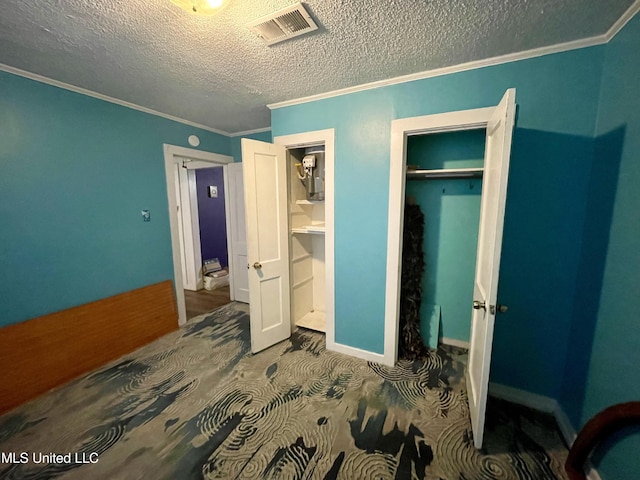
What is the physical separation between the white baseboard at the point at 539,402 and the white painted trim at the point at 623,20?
7.54 feet

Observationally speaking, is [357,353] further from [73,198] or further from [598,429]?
[73,198]

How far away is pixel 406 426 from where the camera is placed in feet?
5.33

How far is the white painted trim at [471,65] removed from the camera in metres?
1.45

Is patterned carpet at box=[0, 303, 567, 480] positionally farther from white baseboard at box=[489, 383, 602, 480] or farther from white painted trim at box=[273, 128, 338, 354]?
white painted trim at box=[273, 128, 338, 354]

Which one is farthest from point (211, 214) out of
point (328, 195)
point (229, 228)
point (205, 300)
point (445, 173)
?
point (445, 173)

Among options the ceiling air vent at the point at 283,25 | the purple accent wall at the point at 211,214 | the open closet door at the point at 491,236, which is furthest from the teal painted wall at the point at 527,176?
the purple accent wall at the point at 211,214

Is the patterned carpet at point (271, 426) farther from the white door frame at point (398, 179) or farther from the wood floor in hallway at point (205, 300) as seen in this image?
the wood floor in hallway at point (205, 300)

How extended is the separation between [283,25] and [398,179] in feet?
4.20

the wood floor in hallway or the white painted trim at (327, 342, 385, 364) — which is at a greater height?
the white painted trim at (327, 342, 385, 364)

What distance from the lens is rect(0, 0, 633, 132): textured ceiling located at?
121cm

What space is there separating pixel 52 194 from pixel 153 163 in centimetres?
92

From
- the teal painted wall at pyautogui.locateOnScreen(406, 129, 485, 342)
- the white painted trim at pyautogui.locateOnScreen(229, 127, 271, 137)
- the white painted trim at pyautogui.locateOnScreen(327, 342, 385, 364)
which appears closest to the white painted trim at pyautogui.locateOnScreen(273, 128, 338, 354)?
the white painted trim at pyautogui.locateOnScreen(327, 342, 385, 364)

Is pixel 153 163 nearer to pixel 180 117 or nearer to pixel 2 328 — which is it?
pixel 180 117

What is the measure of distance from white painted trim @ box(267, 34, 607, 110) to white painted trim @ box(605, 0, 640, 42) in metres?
0.03
